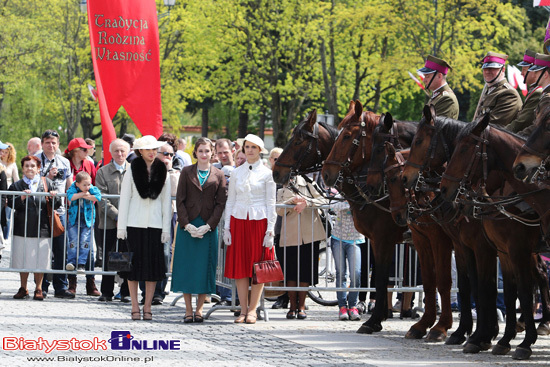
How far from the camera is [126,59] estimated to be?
15.5 metres

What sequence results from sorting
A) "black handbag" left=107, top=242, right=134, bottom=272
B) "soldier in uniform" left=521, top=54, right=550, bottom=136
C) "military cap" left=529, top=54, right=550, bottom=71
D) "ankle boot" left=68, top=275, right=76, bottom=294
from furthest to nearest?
Answer: 1. "ankle boot" left=68, top=275, right=76, bottom=294
2. "black handbag" left=107, top=242, right=134, bottom=272
3. "military cap" left=529, top=54, right=550, bottom=71
4. "soldier in uniform" left=521, top=54, right=550, bottom=136

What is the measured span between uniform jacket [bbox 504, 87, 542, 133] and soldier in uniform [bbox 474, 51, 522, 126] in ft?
1.40

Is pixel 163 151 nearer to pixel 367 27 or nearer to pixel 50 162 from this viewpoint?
pixel 50 162

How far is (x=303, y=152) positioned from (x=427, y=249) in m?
1.98

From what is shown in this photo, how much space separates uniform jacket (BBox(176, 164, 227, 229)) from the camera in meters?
12.6

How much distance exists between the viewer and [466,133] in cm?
994

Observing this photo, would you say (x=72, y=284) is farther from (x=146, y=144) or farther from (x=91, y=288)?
(x=146, y=144)

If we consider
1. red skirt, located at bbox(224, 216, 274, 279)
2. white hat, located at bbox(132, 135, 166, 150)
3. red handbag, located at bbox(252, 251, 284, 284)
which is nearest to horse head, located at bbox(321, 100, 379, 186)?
Result: red skirt, located at bbox(224, 216, 274, 279)

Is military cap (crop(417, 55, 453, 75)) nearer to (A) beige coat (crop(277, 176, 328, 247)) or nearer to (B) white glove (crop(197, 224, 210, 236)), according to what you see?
(A) beige coat (crop(277, 176, 328, 247))

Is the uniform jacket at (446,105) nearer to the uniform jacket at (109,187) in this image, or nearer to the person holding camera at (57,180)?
the uniform jacket at (109,187)

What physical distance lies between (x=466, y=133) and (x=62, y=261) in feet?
23.6

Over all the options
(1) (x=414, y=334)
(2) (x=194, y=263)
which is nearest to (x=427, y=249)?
(1) (x=414, y=334)

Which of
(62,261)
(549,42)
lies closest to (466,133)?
(549,42)

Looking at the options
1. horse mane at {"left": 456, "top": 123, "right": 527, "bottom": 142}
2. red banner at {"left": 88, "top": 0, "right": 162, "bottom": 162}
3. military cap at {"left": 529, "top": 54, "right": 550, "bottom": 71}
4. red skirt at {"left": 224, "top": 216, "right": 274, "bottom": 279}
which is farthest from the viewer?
red banner at {"left": 88, "top": 0, "right": 162, "bottom": 162}
